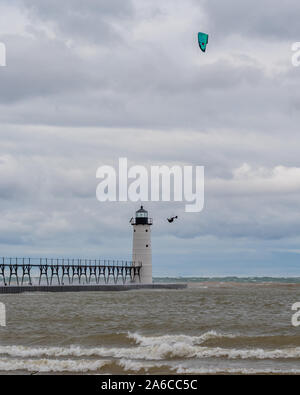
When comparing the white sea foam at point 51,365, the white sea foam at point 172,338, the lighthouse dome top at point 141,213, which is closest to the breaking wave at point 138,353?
the white sea foam at point 51,365

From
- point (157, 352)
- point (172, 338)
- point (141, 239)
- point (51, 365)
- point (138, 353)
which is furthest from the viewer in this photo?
point (141, 239)

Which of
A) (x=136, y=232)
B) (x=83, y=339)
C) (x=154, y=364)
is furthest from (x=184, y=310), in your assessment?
(x=136, y=232)

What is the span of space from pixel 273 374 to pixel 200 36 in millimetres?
18390

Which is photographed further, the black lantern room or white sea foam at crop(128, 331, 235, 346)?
the black lantern room

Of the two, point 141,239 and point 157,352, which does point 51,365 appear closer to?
point 157,352

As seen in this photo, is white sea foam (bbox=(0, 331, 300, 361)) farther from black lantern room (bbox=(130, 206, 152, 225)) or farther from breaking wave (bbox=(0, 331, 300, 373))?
black lantern room (bbox=(130, 206, 152, 225))

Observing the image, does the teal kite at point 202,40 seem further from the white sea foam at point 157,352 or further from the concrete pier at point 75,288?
the concrete pier at point 75,288

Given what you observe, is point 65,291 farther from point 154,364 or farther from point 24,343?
point 154,364

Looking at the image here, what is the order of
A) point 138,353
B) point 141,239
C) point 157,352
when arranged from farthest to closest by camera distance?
point 141,239, point 138,353, point 157,352

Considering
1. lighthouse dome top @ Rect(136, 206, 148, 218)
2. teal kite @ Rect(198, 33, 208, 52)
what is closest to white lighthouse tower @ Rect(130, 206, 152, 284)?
lighthouse dome top @ Rect(136, 206, 148, 218)

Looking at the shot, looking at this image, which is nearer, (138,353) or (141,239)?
(138,353)

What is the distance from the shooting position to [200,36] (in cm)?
3334

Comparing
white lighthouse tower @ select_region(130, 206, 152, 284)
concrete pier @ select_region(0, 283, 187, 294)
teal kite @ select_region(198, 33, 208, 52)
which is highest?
teal kite @ select_region(198, 33, 208, 52)

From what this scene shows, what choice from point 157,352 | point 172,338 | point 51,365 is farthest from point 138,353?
point 51,365
